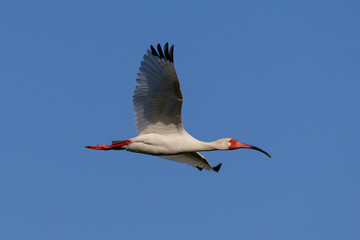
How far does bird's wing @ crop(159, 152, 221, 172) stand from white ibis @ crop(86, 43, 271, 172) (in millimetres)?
1926

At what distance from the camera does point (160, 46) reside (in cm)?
1894

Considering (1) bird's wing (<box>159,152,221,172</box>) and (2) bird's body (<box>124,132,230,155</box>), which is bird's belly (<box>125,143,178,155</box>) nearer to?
(2) bird's body (<box>124,132,230,155</box>)

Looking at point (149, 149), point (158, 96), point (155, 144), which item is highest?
point (158, 96)

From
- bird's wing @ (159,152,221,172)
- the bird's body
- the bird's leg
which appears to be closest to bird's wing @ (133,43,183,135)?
the bird's body

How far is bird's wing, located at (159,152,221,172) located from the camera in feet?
75.0

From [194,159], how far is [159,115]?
12.0 feet

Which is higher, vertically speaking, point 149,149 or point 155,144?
point 155,144

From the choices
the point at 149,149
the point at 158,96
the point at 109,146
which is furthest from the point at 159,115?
the point at 109,146

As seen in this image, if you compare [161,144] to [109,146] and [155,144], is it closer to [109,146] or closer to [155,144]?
[155,144]

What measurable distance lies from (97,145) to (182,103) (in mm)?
3173

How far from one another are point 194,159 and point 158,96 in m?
4.41

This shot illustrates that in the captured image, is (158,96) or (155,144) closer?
(158,96)

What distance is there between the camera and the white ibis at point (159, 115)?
1900 centimetres

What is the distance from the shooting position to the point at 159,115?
20094 mm
